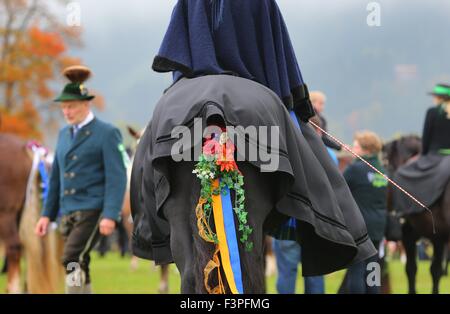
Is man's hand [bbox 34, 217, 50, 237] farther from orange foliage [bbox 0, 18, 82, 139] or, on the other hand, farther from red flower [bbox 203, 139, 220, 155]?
orange foliage [bbox 0, 18, 82, 139]

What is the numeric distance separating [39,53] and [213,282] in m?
33.6

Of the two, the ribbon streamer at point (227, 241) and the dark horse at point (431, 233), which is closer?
the ribbon streamer at point (227, 241)

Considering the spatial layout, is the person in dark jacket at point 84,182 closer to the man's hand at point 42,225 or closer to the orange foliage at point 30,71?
the man's hand at point 42,225

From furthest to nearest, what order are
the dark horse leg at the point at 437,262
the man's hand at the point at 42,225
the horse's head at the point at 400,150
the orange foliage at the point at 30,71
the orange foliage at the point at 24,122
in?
1. the orange foliage at the point at 30,71
2. the orange foliage at the point at 24,122
3. the horse's head at the point at 400,150
4. the dark horse leg at the point at 437,262
5. the man's hand at the point at 42,225

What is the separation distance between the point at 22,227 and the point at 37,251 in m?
0.65

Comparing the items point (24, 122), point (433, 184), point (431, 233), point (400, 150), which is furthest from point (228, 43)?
point (24, 122)

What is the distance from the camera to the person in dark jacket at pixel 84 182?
8.51 m

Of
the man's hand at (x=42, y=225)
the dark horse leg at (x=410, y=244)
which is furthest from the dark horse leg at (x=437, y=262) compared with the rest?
the man's hand at (x=42, y=225)

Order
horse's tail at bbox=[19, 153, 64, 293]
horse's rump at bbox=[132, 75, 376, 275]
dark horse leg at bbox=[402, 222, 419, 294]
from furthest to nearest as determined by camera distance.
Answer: dark horse leg at bbox=[402, 222, 419, 294] < horse's tail at bbox=[19, 153, 64, 293] < horse's rump at bbox=[132, 75, 376, 275]

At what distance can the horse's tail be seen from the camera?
34.2ft

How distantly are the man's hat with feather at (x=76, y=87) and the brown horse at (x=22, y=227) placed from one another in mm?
2460

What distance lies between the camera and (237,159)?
15.8ft

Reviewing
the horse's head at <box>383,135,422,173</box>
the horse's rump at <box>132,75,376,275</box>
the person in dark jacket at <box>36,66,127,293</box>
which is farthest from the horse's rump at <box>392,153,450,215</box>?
the horse's rump at <box>132,75,376,275</box>
